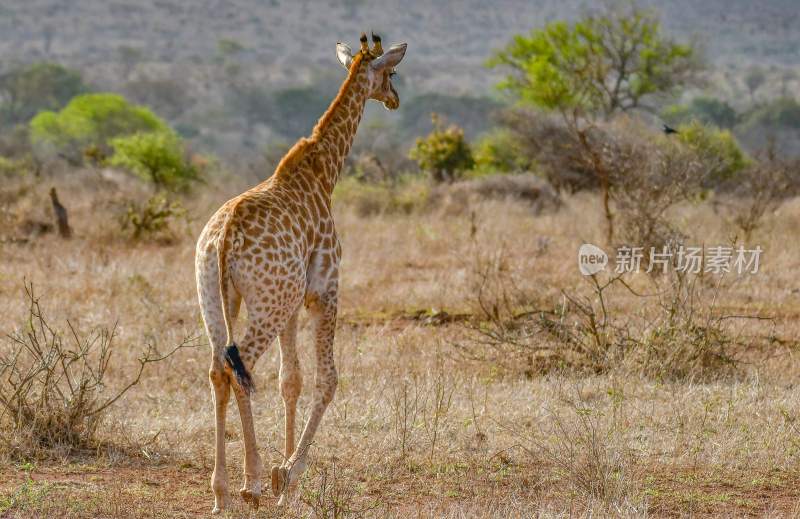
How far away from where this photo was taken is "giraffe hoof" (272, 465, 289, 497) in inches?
193

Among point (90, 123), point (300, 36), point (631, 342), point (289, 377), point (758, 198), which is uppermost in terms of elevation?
point (300, 36)

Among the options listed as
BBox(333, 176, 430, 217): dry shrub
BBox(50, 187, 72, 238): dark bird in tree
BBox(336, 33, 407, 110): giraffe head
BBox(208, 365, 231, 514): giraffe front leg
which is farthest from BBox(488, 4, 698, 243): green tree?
BBox(208, 365, 231, 514): giraffe front leg

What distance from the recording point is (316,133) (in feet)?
18.6

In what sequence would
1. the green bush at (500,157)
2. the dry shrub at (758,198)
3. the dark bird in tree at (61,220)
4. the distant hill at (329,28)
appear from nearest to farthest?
the dark bird in tree at (61,220), the dry shrub at (758,198), the green bush at (500,157), the distant hill at (329,28)

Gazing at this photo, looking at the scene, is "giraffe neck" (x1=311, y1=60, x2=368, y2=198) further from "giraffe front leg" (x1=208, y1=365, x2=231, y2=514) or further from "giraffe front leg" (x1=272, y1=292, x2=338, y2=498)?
"giraffe front leg" (x1=208, y1=365, x2=231, y2=514)

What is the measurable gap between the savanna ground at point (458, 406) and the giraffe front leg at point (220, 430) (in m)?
0.12

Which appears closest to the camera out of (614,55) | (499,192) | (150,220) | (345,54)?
(345,54)

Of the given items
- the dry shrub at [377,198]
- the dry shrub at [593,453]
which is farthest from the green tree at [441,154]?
the dry shrub at [593,453]

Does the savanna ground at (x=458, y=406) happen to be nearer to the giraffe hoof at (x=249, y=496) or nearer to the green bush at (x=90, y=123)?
the giraffe hoof at (x=249, y=496)

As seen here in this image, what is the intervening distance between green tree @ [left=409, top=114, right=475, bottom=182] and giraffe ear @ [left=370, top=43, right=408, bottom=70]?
46.6 feet

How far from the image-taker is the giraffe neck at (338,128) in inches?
221

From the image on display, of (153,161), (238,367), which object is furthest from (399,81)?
(238,367)

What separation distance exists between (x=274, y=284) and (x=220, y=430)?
0.66 m

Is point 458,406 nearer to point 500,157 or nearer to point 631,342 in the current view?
point 631,342
